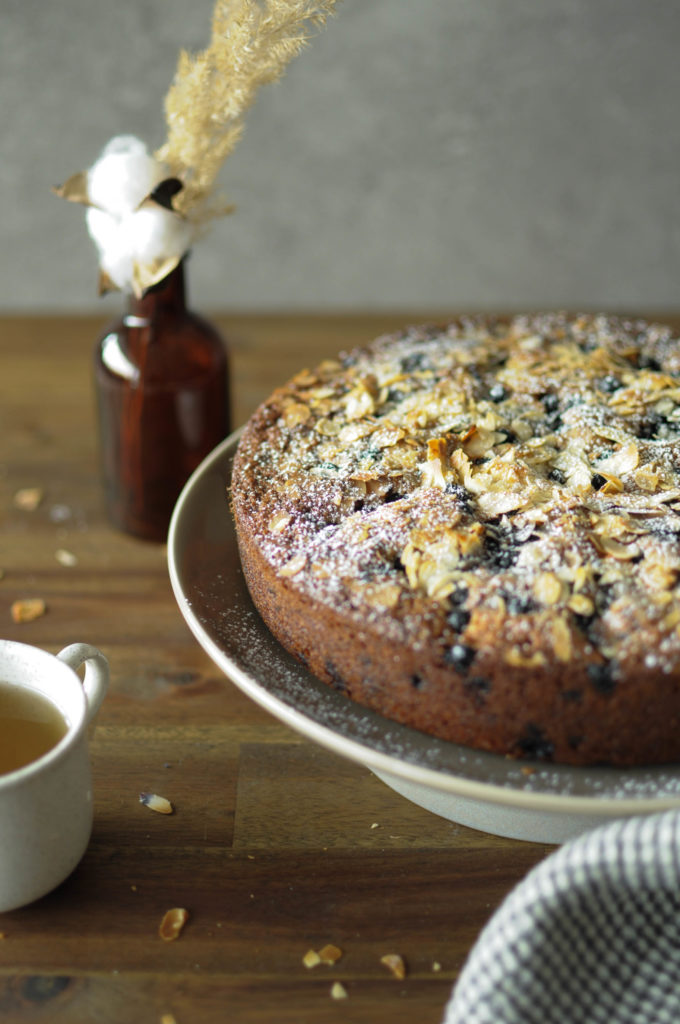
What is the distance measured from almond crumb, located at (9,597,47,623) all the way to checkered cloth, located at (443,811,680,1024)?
34.9 inches

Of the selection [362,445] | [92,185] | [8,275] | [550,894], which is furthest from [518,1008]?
[8,275]

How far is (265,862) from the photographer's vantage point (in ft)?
3.61

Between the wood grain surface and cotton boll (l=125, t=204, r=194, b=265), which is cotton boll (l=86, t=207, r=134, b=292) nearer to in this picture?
cotton boll (l=125, t=204, r=194, b=265)

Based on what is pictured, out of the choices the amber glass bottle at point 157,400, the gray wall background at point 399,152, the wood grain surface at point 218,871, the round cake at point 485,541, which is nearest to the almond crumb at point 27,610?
the wood grain surface at point 218,871

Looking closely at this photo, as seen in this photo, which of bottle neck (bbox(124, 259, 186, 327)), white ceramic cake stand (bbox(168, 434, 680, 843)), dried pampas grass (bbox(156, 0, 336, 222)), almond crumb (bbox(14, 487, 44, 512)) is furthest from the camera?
almond crumb (bbox(14, 487, 44, 512))

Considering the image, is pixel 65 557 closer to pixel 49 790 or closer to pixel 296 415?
pixel 296 415

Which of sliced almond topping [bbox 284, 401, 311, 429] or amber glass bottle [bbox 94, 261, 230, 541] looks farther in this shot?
amber glass bottle [bbox 94, 261, 230, 541]


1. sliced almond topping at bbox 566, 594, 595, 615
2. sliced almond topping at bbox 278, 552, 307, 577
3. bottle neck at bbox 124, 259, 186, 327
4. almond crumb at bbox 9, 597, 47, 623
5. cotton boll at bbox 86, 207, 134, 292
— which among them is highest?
cotton boll at bbox 86, 207, 134, 292

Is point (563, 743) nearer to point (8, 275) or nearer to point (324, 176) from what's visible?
point (324, 176)

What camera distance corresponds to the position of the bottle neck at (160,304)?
1.53 meters

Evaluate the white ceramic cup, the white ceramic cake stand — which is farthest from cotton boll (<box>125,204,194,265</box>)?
the white ceramic cup

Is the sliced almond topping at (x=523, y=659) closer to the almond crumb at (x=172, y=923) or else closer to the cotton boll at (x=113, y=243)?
the almond crumb at (x=172, y=923)

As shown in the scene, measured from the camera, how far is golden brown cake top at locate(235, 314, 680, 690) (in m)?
0.97

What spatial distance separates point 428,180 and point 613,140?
17.8 inches
